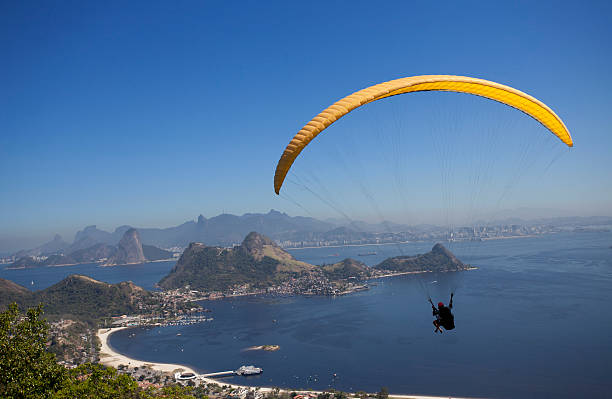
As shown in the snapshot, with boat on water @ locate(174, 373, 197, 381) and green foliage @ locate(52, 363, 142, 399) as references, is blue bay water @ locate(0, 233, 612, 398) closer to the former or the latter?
boat on water @ locate(174, 373, 197, 381)

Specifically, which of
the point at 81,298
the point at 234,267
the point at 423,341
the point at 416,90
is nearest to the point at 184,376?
the point at 423,341

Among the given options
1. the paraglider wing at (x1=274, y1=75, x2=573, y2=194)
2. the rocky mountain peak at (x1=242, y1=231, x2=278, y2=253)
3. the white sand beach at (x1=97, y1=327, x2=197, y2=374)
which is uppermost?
the paraglider wing at (x1=274, y1=75, x2=573, y2=194)

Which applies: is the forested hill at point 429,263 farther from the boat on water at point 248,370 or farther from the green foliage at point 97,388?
the green foliage at point 97,388

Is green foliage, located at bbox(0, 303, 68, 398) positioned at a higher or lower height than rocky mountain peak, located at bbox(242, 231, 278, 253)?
higher

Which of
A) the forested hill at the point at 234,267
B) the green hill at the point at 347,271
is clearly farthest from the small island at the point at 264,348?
the green hill at the point at 347,271

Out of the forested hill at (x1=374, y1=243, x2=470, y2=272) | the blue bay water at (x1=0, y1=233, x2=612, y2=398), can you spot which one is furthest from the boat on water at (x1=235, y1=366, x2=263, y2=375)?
the forested hill at (x1=374, y1=243, x2=470, y2=272)

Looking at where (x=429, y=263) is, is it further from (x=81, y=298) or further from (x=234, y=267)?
(x=81, y=298)
